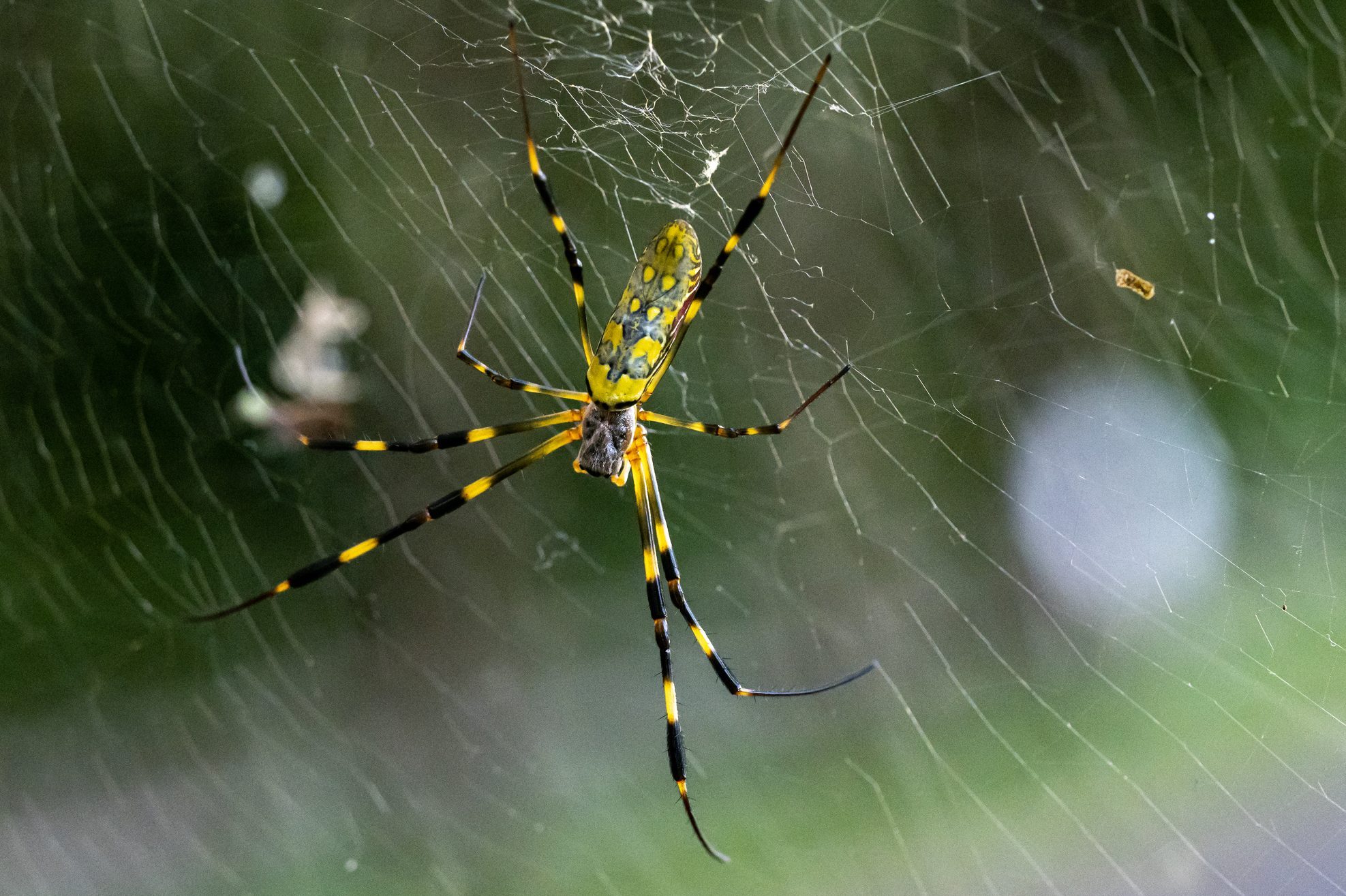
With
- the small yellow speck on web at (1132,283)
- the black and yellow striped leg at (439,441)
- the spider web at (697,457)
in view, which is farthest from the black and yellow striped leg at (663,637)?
the small yellow speck on web at (1132,283)

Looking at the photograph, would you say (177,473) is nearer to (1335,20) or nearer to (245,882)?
(245,882)

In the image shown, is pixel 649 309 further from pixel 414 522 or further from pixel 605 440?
pixel 414 522

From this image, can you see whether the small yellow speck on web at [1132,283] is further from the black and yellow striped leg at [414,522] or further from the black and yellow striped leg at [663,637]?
the black and yellow striped leg at [414,522]

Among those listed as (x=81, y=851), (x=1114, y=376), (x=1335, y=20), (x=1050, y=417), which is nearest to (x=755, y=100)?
(x=1050, y=417)

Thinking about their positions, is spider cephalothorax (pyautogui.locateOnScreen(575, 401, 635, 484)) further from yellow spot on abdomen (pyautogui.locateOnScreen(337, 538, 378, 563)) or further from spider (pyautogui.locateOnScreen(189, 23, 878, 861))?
yellow spot on abdomen (pyautogui.locateOnScreen(337, 538, 378, 563))

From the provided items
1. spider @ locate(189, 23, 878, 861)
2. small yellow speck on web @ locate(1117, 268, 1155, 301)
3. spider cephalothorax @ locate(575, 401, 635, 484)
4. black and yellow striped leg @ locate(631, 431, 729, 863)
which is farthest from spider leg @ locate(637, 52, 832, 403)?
small yellow speck on web @ locate(1117, 268, 1155, 301)

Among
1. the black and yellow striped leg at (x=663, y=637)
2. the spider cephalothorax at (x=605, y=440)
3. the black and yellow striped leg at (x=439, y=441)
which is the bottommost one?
the black and yellow striped leg at (x=663, y=637)
